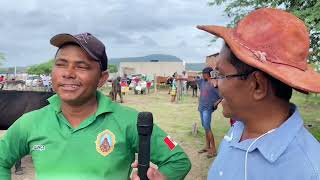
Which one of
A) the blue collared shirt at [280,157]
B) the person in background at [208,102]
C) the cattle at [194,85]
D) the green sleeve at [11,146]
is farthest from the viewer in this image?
the cattle at [194,85]

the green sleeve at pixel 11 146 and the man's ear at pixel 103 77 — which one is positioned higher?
the man's ear at pixel 103 77

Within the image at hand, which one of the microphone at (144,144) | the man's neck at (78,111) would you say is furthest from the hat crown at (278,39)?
the man's neck at (78,111)

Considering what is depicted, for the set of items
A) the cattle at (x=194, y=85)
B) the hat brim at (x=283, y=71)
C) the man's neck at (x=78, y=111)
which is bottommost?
the cattle at (x=194, y=85)

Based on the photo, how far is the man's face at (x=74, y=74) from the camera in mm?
2279

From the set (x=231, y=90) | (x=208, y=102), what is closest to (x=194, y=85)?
(x=208, y=102)

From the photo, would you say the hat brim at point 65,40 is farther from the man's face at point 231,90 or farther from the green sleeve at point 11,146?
the man's face at point 231,90

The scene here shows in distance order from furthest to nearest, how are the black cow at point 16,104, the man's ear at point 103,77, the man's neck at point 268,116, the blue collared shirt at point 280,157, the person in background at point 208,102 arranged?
1. the person in background at point 208,102
2. the black cow at point 16,104
3. the man's ear at point 103,77
4. the man's neck at point 268,116
5. the blue collared shirt at point 280,157

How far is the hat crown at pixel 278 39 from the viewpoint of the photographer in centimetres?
171

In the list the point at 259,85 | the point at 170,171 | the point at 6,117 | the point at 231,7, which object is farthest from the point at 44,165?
the point at 231,7

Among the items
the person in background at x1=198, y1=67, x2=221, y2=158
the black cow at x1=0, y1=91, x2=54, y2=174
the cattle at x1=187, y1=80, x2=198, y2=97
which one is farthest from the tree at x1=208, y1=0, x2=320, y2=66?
the cattle at x1=187, y1=80, x2=198, y2=97

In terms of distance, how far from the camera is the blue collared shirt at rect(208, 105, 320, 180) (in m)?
1.52

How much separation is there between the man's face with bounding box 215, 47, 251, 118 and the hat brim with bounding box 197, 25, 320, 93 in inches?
4.3

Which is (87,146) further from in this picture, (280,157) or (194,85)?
(194,85)

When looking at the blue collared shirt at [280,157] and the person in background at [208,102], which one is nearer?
the blue collared shirt at [280,157]
